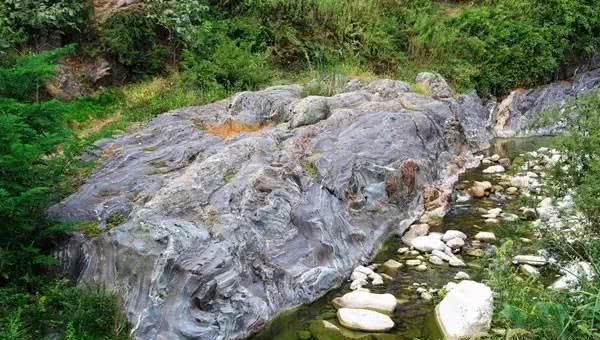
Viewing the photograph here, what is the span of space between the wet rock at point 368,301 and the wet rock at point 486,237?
7.73 feet

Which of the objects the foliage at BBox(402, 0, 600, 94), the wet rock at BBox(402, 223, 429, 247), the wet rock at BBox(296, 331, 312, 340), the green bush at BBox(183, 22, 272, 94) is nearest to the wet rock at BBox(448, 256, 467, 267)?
the wet rock at BBox(402, 223, 429, 247)

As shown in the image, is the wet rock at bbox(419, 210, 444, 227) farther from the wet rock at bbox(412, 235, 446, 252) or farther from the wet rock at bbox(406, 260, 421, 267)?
the wet rock at bbox(406, 260, 421, 267)

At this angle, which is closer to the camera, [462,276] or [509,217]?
[462,276]

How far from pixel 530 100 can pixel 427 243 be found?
10456 millimetres

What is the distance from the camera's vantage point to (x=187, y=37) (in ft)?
41.0

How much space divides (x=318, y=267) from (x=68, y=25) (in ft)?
28.9

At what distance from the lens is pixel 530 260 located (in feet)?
21.9

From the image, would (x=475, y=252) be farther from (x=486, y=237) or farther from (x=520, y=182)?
(x=520, y=182)

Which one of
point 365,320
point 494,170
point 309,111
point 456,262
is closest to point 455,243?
point 456,262

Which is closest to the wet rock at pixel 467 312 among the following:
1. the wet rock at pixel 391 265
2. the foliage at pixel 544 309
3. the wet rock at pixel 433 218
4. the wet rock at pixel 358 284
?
the foliage at pixel 544 309

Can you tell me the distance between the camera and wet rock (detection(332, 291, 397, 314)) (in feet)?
19.3

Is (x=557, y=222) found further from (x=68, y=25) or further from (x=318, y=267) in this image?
(x=68, y=25)

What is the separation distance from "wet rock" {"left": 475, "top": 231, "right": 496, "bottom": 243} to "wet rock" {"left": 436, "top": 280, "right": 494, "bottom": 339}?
7.40 ft

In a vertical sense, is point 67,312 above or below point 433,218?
above
